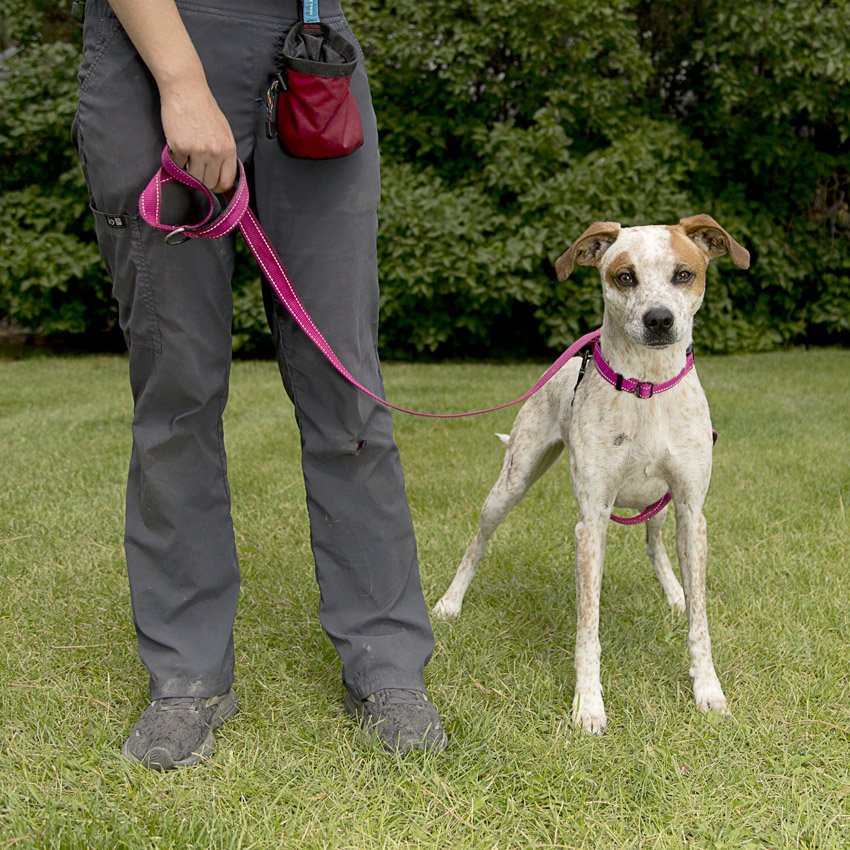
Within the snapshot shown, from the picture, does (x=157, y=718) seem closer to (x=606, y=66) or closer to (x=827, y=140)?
(x=606, y=66)

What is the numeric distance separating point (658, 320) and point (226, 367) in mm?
1169

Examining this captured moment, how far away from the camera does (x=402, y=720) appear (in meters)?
2.21

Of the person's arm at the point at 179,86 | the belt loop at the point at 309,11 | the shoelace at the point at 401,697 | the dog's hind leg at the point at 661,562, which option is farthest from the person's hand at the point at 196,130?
the dog's hind leg at the point at 661,562

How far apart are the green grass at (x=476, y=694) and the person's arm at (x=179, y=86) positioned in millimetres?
1433

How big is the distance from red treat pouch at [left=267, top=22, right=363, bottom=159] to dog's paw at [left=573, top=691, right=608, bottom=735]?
1572mm

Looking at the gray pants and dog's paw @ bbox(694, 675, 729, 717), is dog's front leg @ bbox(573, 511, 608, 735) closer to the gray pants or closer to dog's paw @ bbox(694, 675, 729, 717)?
dog's paw @ bbox(694, 675, 729, 717)

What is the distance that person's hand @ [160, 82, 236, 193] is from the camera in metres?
1.85

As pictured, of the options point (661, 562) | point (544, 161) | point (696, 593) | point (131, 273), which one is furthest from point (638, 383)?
point (544, 161)

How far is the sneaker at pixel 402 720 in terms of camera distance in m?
2.17

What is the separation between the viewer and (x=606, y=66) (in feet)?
29.8

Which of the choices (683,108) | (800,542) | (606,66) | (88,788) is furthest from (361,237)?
(683,108)

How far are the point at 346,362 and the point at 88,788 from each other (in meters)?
1.18

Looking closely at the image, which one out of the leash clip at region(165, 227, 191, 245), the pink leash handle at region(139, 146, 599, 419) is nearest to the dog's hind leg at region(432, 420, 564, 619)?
the pink leash handle at region(139, 146, 599, 419)

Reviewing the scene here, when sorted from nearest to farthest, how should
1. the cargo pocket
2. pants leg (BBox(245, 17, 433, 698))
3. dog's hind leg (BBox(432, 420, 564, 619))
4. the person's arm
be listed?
the person's arm, the cargo pocket, pants leg (BBox(245, 17, 433, 698)), dog's hind leg (BBox(432, 420, 564, 619))
